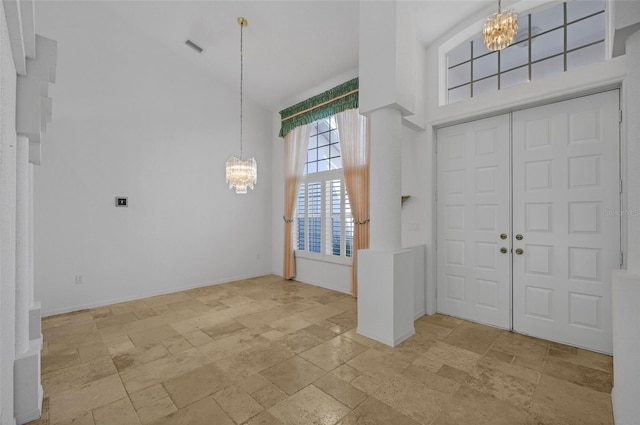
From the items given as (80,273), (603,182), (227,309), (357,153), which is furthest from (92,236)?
(603,182)

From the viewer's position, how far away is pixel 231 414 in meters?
1.95

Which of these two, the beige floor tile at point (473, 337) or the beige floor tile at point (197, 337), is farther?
the beige floor tile at point (197, 337)

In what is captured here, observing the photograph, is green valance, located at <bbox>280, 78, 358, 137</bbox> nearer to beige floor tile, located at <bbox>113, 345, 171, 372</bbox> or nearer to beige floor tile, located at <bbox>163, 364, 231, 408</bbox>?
beige floor tile, located at <bbox>163, 364, 231, 408</bbox>

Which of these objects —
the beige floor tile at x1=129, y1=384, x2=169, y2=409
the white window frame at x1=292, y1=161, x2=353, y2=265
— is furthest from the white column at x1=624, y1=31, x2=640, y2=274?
the white window frame at x1=292, y1=161, x2=353, y2=265

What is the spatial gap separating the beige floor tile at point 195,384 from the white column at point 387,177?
1994 mm

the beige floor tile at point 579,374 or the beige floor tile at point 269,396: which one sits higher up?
the beige floor tile at point 579,374

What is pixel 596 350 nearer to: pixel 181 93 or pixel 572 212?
A: pixel 572 212

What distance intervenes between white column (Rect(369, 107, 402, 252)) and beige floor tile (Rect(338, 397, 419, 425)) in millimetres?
1514

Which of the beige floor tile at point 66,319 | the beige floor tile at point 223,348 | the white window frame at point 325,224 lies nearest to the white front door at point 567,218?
the white window frame at point 325,224

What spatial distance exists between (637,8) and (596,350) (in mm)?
2931

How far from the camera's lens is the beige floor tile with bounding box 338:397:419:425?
6.11 feet

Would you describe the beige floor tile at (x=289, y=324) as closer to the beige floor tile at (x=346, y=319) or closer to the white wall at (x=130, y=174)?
the beige floor tile at (x=346, y=319)

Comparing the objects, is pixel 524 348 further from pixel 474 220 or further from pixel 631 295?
pixel 631 295

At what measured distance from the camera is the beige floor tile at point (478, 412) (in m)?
1.87
